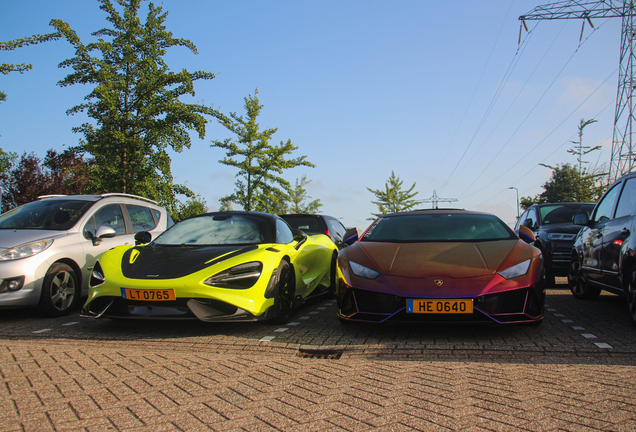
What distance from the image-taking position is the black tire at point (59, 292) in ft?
20.5

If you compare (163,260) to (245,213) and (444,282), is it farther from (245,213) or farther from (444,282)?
(444,282)

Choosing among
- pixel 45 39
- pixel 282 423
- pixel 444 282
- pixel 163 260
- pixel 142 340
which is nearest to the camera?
pixel 282 423

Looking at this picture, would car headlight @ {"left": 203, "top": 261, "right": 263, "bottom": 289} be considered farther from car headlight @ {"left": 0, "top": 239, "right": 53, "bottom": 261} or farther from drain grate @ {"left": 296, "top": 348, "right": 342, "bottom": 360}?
car headlight @ {"left": 0, "top": 239, "right": 53, "bottom": 261}

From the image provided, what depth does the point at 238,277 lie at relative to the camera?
520 centimetres

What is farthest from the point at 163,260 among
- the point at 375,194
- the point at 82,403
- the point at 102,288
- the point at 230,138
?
the point at 375,194

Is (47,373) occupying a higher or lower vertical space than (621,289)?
lower

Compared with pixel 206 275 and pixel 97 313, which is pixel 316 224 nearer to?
pixel 206 275

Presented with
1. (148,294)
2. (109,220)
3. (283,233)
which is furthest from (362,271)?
(109,220)

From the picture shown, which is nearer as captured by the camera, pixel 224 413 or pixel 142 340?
pixel 224 413

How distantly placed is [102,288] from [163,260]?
0.67 meters

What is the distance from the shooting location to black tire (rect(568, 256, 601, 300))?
7.58 m

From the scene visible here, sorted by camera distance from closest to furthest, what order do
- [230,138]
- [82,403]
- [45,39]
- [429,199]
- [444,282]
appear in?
[82,403], [444,282], [45,39], [230,138], [429,199]

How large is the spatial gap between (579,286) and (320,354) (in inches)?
210

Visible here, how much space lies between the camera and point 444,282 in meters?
4.71
